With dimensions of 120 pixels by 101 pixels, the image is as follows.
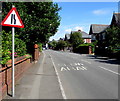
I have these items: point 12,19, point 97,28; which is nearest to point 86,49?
point 97,28

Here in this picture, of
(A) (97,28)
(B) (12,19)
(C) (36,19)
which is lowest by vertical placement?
(B) (12,19)

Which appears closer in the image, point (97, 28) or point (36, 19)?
point (36, 19)

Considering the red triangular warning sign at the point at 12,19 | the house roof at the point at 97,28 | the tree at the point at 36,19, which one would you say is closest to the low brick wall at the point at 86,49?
the house roof at the point at 97,28

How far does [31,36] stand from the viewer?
1562 centimetres

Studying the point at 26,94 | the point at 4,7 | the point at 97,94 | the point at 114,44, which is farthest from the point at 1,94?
the point at 114,44

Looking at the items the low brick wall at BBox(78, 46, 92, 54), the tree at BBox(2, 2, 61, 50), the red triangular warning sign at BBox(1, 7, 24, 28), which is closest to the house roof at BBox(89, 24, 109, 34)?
the low brick wall at BBox(78, 46, 92, 54)

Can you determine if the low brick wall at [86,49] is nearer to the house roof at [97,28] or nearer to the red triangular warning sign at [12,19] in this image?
the house roof at [97,28]

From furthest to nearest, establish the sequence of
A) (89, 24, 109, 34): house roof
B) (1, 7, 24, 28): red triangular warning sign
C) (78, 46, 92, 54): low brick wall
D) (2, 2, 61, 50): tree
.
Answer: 1. (89, 24, 109, 34): house roof
2. (78, 46, 92, 54): low brick wall
3. (2, 2, 61, 50): tree
4. (1, 7, 24, 28): red triangular warning sign

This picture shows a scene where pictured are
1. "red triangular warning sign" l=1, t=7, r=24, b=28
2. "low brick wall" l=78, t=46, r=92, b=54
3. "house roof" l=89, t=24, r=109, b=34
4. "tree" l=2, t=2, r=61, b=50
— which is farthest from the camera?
"house roof" l=89, t=24, r=109, b=34

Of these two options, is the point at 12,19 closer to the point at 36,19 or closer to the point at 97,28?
the point at 36,19

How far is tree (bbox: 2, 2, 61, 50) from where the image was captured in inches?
543

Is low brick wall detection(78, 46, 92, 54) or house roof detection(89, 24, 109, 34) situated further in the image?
house roof detection(89, 24, 109, 34)

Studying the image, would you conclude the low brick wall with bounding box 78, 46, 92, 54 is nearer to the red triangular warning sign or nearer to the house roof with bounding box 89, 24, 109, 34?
the house roof with bounding box 89, 24, 109, 34

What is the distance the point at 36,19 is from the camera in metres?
15.2
